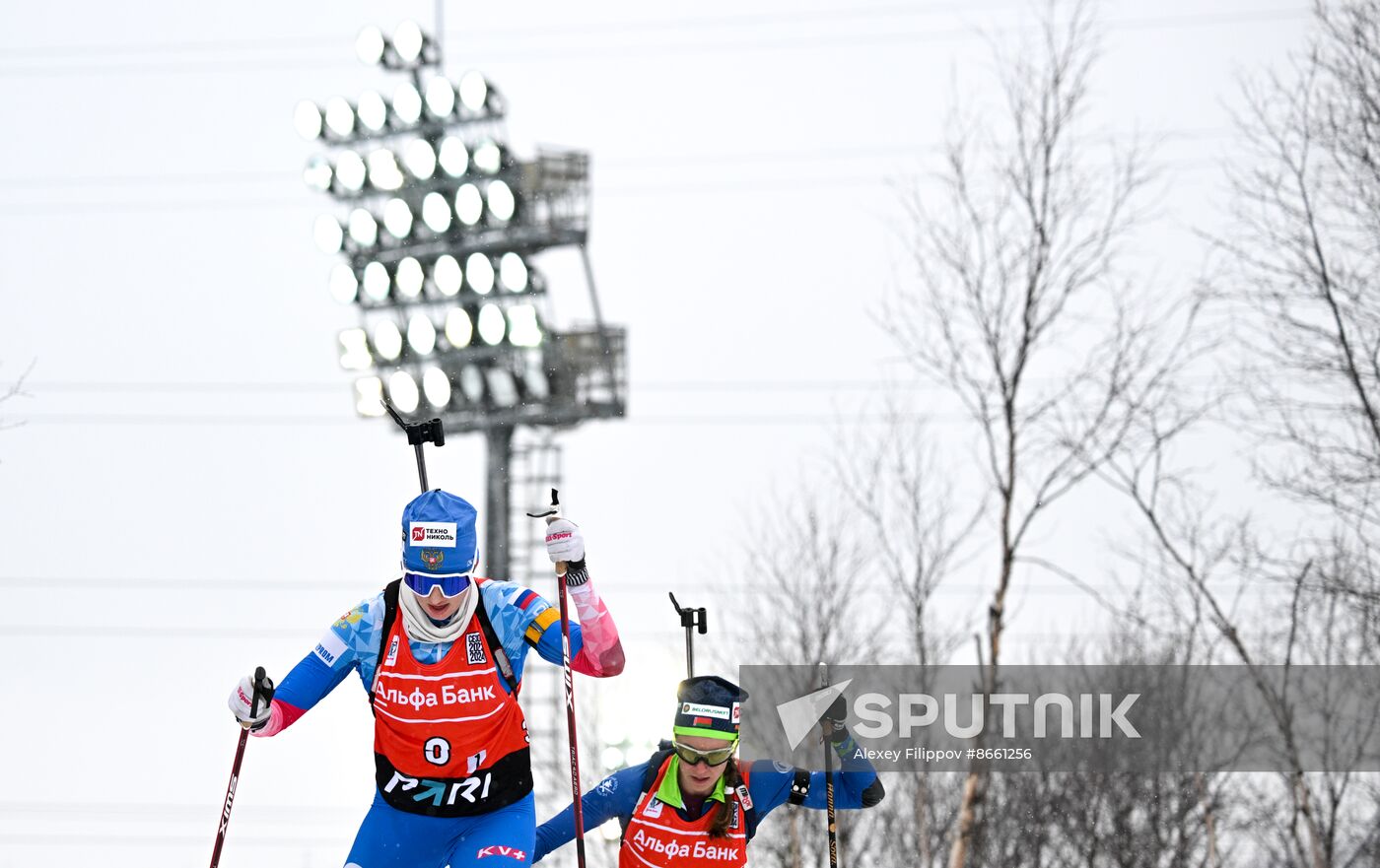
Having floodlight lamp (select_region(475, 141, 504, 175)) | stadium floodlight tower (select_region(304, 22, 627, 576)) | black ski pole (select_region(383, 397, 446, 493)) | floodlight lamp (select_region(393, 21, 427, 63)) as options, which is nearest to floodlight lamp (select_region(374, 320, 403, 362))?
stadium floodlight tower (select_region(304, 22, 627, 576))

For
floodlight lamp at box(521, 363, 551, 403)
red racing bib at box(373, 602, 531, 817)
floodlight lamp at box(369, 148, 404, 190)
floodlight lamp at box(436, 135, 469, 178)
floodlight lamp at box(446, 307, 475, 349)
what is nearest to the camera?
red racing bib at box(373, 602, 531, 817)

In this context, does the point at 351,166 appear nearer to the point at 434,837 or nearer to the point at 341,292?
the point at 341,292

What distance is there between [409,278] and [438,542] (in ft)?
56.7

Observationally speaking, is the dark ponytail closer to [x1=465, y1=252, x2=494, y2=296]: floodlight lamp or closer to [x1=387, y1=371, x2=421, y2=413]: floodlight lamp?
[x1=387, y1=371, x2=421, y2=413]: floodlight lamp

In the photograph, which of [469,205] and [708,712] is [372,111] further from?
[708,712]

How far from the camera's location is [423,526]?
570 centimetres

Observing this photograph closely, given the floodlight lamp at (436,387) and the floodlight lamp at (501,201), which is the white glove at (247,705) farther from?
the floodlight lamp at (501,201)

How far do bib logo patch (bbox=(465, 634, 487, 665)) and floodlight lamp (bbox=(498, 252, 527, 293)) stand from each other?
17173mm

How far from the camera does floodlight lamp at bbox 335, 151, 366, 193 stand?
2309 cm

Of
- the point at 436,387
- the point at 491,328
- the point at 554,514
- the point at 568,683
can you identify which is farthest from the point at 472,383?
the point at 568,683

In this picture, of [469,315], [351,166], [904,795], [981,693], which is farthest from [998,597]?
[351,166]

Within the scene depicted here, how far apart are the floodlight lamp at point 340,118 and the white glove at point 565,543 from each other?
61.1 ft

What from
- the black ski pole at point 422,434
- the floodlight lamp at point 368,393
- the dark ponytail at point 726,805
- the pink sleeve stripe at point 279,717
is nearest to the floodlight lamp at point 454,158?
the floodlight lamp at point 368,393

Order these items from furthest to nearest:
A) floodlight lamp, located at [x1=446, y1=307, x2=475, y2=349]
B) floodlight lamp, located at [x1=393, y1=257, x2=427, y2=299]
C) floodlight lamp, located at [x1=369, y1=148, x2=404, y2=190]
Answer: floodlight lamp, located at [x1=369, y1=148, x2=404, y2=190], floodlight lamp, located at [x1=393, y1=257, x2=427, y2=299], floodlight lamp, located at [x1=446, y1=307, x2=475, y2=349]
